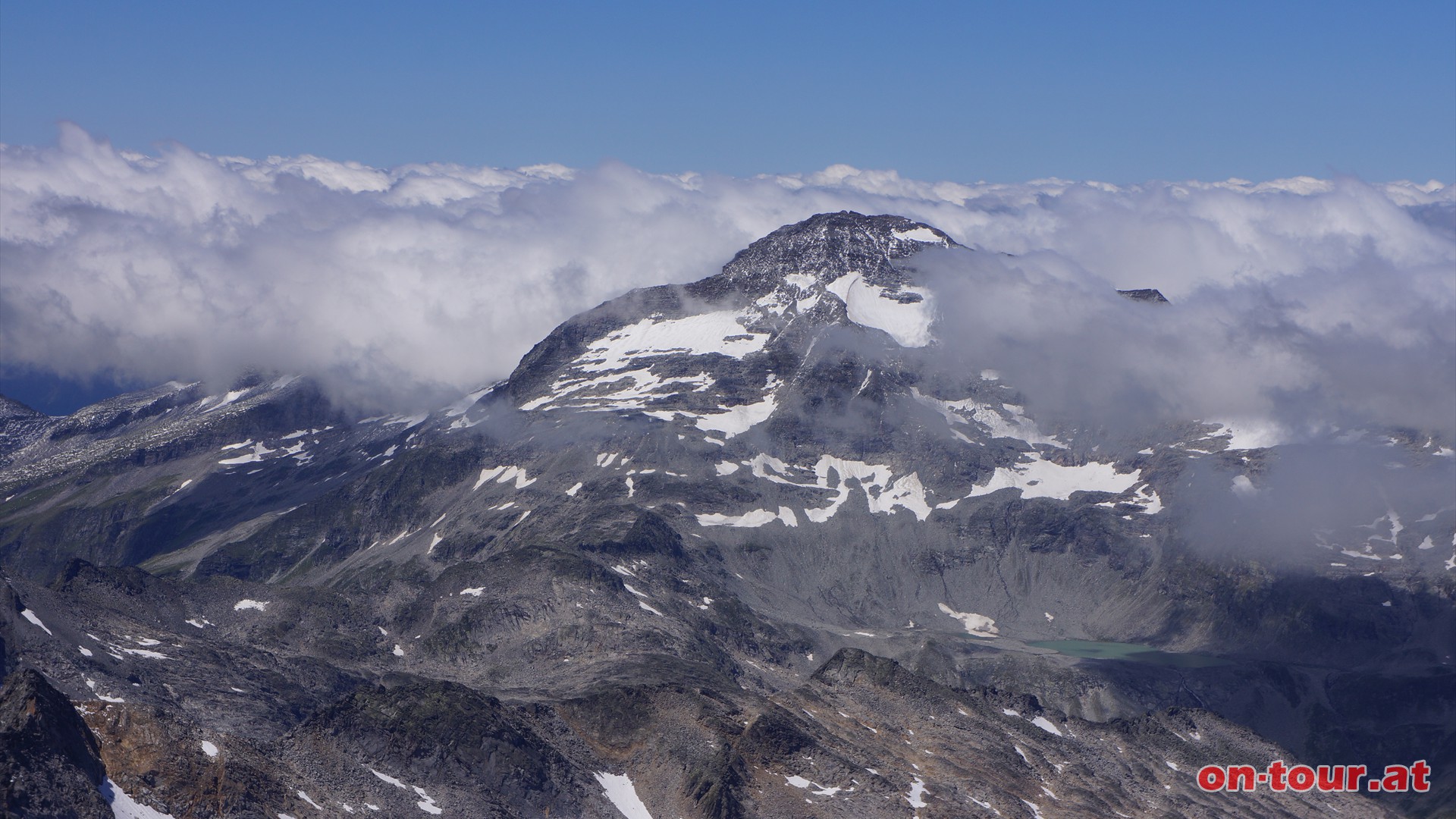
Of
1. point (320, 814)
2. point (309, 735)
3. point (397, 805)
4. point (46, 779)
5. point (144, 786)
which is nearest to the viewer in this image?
point (46, 779)

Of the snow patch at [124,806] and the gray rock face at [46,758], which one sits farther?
the snow patch at [124,806]

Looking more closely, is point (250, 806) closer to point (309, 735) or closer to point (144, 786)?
point (144, 786)

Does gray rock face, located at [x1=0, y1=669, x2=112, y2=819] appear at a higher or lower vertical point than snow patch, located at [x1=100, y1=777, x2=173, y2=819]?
higher

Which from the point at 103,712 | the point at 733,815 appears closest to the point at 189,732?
the point at 103,712

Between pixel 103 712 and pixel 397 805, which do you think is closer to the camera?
pixel 103 712

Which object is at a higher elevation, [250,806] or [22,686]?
[22,686]

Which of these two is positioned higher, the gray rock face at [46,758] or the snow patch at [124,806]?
the gray rock face at [46,758]

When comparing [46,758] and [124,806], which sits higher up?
[46,758]

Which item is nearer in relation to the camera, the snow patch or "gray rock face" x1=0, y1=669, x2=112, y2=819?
"gray rock face" x1=0, y1=669, x2=112, y2=819

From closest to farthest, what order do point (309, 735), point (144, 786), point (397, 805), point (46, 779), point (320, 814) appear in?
point (46, 779) < point (144, 786) < point (320, 814) < point (397, 805) < point (309, 735)

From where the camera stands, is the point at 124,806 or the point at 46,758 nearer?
the point at 46,758


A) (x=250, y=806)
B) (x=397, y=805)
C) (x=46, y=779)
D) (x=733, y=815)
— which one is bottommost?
(x=733, y=815)
